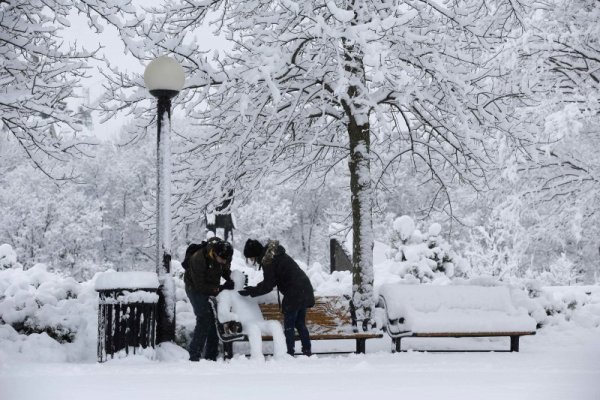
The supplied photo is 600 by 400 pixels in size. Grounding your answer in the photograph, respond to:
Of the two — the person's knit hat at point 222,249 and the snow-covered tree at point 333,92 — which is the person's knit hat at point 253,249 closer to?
the person's knit hat at point 222,249

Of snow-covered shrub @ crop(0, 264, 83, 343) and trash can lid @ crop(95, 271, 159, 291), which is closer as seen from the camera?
trash can lid @ crop(95, 271, 159, 291)

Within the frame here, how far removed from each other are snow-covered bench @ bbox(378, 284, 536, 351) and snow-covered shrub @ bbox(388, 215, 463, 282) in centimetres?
620

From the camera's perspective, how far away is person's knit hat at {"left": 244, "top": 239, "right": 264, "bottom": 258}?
8008 mm

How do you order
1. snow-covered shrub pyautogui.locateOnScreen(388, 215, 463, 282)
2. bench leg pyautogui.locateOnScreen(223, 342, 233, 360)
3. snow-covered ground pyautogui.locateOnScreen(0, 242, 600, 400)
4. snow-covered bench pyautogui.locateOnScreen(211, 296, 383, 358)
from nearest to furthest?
snow-covered ground pyautogui.locateOnScreen(0, 242, 600, 400), snow-covered bench pyautogui.locateOnScreen(211, 296, 383, 358), bench leg pyautogui.locateOnScreen(223, 342, 233, 360), snow-covered shrub pyautogui.locateOnScreen(388, 215, 463, 282)

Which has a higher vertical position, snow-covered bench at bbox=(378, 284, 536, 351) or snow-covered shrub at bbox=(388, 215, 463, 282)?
snow-covered shrub at bbox=(388, 215, 463, 282)

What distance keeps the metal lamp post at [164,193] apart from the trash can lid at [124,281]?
40 cm

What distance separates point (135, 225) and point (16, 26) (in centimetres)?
3994

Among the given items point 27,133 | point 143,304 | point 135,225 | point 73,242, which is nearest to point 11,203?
point 73,242

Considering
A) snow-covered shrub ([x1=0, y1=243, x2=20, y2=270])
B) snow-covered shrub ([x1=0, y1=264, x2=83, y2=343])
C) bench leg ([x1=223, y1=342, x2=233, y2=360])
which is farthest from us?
snow-covered shrub ([x1=0, y1=243, x2=20, y2=270])

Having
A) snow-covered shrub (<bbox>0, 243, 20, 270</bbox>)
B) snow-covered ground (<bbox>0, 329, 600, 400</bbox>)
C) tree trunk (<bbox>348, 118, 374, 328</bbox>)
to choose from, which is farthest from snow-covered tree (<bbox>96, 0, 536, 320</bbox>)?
snow-covered shrub (<bbox>0, 243, 20, 270</bbox>)

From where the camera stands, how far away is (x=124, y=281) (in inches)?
294

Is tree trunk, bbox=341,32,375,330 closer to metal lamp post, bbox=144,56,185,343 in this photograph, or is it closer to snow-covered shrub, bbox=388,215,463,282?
metal lamp post, bbox=144,56,185,343

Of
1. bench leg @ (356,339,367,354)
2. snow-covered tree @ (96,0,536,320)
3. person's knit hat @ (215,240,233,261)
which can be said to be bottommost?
bench leg @ (356,339,367,354)

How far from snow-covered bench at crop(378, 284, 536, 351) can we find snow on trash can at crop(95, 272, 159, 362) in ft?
11.3
